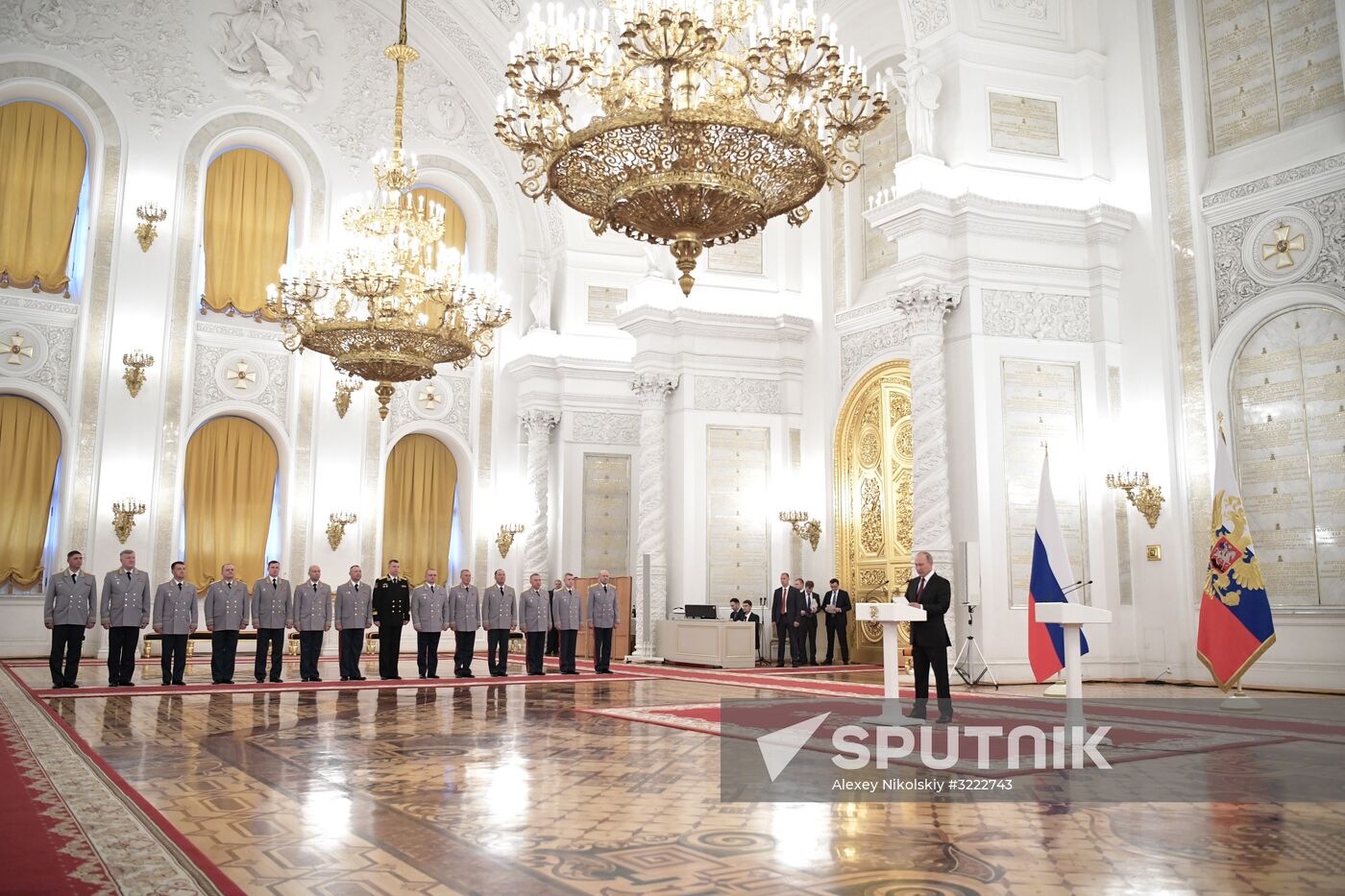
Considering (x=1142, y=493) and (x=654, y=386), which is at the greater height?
(x=654, y=386)

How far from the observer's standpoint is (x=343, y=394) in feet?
58.9

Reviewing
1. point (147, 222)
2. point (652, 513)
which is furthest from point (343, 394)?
point (652, 513)

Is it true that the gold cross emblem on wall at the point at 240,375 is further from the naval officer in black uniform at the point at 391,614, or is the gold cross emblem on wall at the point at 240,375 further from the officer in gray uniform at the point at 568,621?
the officer in gray uniform at the point at 568,621

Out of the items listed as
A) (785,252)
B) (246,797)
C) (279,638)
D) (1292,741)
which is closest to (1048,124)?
(785,252)

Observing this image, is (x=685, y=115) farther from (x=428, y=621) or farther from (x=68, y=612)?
(x=68, y=612)

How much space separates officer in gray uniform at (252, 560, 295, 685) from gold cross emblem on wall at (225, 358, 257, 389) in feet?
20.6

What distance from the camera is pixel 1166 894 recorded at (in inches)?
129

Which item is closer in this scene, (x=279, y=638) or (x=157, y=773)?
(x=157, y=773)

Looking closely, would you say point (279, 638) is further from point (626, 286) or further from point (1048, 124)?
point (1048, 124)

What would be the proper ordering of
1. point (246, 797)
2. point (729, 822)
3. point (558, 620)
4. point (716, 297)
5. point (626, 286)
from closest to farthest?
point (729, 822), point (246, 797), point (558, 620), point (716, 297), point (626, 286)

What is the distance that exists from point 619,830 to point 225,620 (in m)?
8.90

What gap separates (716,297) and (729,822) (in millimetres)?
12926

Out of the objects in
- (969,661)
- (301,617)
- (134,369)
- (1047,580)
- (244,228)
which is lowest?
(969,661)

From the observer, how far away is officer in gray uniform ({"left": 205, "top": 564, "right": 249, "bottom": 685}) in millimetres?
11578
